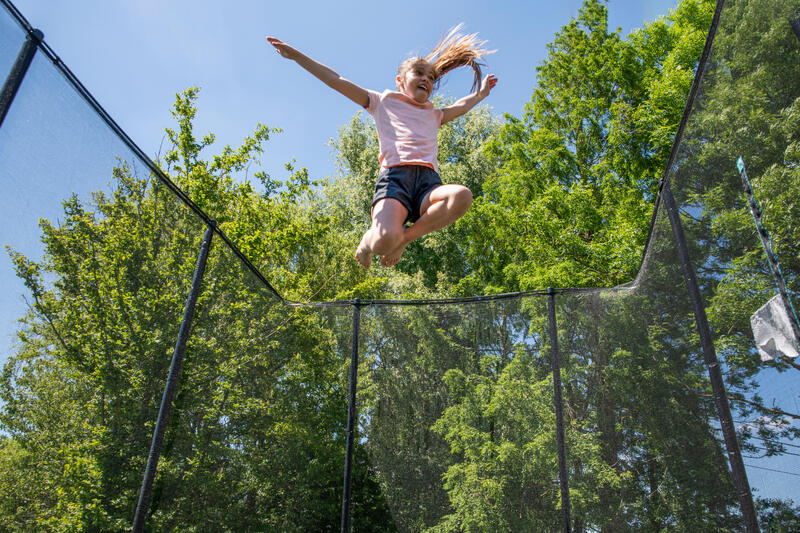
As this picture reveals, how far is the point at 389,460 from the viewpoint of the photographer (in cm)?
302

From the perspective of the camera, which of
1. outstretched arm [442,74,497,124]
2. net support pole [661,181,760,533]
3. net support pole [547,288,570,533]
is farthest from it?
net support pole [547,288,570,533]

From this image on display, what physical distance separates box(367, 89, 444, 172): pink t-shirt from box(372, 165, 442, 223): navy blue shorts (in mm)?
30

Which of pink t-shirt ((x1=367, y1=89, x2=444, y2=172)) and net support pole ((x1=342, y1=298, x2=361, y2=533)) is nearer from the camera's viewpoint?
pink t-shirt ((x1=367, y1=89, x2=444, y2=172))

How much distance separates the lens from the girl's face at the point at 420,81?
208cm

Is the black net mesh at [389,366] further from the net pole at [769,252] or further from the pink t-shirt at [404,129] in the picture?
the pink t-shirt at [404,129]

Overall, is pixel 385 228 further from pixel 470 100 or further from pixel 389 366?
pixel 389 366

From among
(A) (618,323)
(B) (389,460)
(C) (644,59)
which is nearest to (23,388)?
(B) (389,460)

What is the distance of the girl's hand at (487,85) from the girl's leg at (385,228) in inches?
29.6

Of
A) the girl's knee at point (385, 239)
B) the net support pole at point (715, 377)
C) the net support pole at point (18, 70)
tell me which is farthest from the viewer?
the girl's knee at point (385, 239)

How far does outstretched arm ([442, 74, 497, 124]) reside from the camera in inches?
88.4

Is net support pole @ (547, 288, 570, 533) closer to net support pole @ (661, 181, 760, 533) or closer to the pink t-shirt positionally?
net support pole @ (661, 181, 760, 533)

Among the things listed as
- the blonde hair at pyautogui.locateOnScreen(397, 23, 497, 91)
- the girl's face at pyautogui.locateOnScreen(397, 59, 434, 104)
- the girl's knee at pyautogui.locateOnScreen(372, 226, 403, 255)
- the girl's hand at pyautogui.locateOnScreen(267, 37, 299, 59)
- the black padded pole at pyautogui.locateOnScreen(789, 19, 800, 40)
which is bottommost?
the girl's knee at pyautogui.locateOnScreen(372, 226, 403, 255)

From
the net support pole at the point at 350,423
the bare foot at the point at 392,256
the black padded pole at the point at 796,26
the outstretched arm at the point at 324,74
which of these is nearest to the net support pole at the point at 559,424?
the net support pole at the point at 350,423

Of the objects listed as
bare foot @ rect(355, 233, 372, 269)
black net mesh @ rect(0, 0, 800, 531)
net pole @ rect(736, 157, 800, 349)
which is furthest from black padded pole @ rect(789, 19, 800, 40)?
bare foot @ rect(355, 233, 372, 269)
